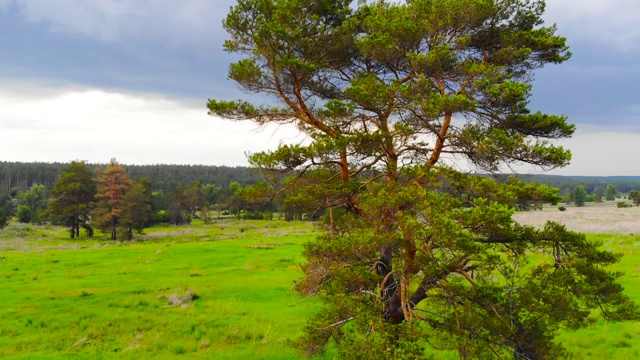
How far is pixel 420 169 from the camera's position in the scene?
9180mm

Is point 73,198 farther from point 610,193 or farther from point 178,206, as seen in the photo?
point 610,193

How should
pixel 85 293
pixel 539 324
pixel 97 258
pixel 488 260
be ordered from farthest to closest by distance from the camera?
pixel 97 258 → pixel 85 293 → pixel 539 324 → pixel 488 260

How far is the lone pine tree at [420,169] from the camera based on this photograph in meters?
8.16

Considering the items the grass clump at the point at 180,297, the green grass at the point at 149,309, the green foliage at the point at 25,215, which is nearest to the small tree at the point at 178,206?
the green foliage at the point at 25,215

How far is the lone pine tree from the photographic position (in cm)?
816

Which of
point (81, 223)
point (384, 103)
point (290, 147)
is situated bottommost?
point (81, 223)

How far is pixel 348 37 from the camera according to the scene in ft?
36.4

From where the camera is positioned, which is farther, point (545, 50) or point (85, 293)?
point (85, 293)

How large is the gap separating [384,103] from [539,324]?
583cm

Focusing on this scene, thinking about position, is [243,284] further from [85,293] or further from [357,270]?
[357,270]

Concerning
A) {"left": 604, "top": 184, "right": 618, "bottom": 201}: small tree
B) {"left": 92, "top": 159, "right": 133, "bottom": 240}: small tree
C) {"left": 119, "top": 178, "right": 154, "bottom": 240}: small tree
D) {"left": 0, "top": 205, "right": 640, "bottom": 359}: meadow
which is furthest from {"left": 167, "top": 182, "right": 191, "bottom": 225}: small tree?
{"left": 604, "top": 184, "right": 618, "bottom": 201}: small tree

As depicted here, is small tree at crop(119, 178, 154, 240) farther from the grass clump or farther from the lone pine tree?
the lone pine tree

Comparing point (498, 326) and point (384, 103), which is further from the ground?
point (384, 103)

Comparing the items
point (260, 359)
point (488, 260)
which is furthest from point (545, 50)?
point (260, 359)
